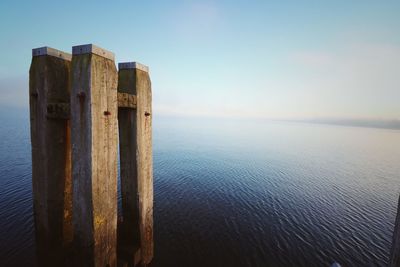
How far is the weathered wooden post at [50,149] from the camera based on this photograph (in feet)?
13.6

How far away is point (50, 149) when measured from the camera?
427 centimetres

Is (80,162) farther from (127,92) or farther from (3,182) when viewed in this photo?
(3,182)

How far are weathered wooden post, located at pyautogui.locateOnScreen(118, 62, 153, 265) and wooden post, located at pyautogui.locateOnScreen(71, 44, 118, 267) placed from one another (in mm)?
733

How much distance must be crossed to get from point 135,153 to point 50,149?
1.75 meters

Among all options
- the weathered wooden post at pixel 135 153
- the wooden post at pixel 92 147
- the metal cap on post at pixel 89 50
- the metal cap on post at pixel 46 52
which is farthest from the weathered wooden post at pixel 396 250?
the metal cap on post at pixel 46 52

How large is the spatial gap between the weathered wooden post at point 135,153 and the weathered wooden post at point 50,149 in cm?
120

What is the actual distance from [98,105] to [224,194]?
573 inches

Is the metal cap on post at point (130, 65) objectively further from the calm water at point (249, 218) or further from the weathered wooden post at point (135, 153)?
the calm water at point (249, 218)

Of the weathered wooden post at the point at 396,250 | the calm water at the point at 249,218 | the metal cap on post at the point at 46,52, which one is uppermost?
the metal cap on post at the point at 46,52

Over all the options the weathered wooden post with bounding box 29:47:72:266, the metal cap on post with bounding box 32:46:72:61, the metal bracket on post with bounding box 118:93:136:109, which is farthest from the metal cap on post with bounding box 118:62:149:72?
the metal cap on post with bounding box 32:46:72:61

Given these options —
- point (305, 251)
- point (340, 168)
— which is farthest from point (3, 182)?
point (340, 168)

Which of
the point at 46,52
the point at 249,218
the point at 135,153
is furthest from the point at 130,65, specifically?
the point at 249,218

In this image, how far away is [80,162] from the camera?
3699 mm

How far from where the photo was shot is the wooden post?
11.7 ft
